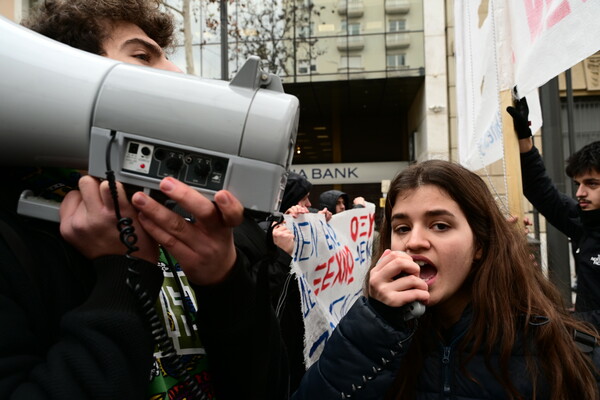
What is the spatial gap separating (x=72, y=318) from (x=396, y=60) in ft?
52.7

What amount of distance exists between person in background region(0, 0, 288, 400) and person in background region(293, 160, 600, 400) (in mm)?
249

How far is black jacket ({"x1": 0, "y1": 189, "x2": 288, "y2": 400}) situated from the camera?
0.75 metres

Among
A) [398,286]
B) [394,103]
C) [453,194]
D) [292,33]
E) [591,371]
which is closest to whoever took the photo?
[398,286]

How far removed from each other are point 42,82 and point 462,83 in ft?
10.7

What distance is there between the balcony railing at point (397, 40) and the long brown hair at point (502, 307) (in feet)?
49.2

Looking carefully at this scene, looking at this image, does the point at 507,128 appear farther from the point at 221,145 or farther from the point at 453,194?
the point at 221,145

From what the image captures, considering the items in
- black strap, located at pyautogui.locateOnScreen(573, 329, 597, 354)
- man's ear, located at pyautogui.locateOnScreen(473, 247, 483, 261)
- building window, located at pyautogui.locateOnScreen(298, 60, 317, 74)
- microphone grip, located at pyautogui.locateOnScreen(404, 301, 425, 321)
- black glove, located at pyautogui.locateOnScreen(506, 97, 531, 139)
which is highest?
building window, located at pyautogui.locateOnScreen(298, 60, 317, 74)

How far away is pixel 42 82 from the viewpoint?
88 centimetres

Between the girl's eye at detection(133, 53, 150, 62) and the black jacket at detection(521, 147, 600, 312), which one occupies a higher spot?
the girl's eye at detection(133, 53, 150, 62)

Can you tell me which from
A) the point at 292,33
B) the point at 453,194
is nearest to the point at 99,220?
the point at 453,194

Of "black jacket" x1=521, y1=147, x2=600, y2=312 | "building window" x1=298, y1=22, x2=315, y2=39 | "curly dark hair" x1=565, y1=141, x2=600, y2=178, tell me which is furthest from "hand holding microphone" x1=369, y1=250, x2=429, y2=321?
"building window" x1=298, y1=22, x2=315, y2=39

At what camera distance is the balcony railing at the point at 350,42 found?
1616cm

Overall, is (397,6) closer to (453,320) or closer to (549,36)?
(549,36)

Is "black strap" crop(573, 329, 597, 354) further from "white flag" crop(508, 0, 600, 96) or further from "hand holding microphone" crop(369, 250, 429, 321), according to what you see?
"white flag" crop(508, 0, 600, 96)
